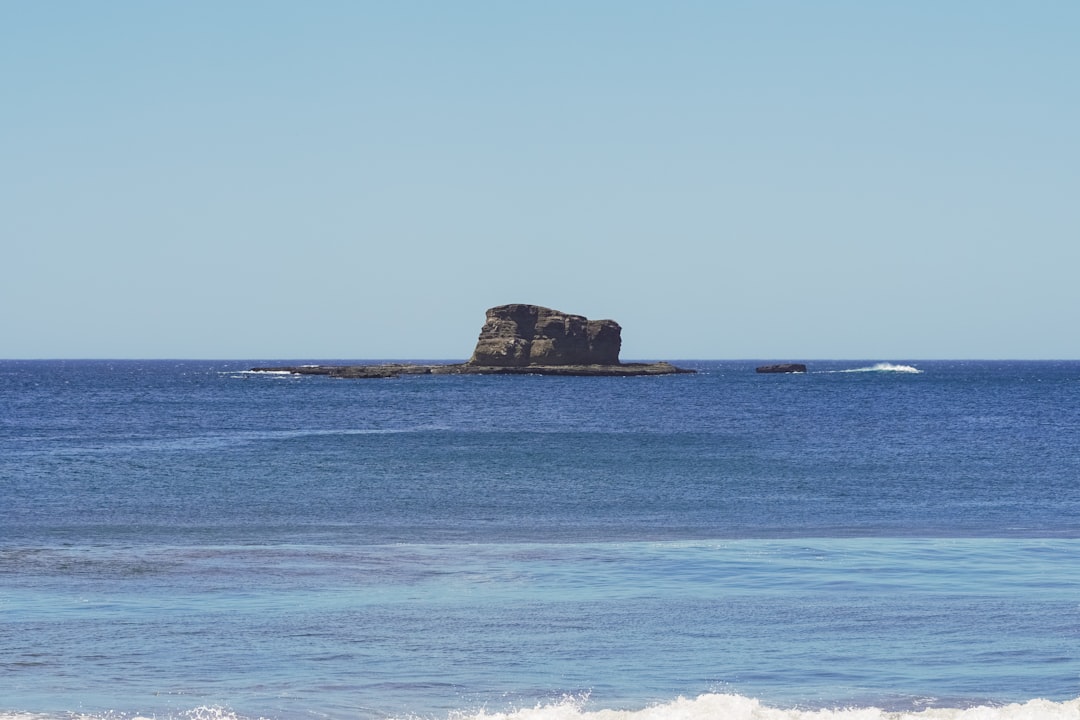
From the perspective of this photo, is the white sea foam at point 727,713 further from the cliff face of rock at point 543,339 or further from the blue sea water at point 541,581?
the cliff face of rock at point 543,339

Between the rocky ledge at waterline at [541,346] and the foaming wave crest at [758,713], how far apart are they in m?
150

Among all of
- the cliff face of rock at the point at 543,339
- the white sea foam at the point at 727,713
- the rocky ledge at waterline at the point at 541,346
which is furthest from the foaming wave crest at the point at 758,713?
the cliff face of rock at the point at 543,339

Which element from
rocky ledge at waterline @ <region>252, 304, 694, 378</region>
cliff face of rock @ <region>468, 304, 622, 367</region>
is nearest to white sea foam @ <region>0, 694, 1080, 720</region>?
rocky ledge at waterline @ <region>252, 304, 694, 378</region>

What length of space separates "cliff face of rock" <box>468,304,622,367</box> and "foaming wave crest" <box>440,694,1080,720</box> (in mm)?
153236

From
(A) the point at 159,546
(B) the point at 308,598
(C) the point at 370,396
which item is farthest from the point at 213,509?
(C) the point at 370,396

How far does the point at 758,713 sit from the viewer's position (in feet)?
40.8

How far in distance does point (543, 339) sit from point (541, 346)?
4.20 feet

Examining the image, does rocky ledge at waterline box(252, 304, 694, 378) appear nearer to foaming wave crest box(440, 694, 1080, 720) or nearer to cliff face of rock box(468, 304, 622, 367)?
cliff face of rock box(468, 304, 622, 367)

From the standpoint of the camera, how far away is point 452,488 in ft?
126

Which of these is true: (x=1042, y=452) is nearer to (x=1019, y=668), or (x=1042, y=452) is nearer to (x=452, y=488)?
(x=452, y=488)

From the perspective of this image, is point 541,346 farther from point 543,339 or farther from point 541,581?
point 541,581

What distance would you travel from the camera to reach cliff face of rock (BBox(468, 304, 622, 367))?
16700cm

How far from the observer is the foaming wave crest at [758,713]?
40.3 feet

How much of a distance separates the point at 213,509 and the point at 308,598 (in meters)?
14.7
